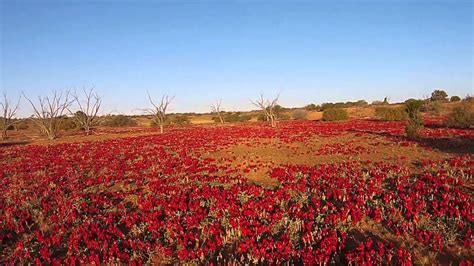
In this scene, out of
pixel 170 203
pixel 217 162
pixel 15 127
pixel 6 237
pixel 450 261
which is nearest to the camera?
pixel 450 261

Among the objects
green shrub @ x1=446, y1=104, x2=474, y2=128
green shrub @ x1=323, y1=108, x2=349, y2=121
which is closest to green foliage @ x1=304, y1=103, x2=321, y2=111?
green shrub @ x1=323, y1=108, x2=349, y2=121

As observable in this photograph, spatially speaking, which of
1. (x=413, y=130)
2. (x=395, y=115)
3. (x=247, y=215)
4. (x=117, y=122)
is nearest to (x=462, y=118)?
(x=413, y=130)

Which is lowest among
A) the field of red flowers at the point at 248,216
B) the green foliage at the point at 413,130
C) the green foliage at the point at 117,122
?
the field of red flowers at the point at 248,216

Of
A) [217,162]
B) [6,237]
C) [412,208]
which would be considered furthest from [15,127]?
[412,208]

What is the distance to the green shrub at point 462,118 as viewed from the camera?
2956 cm

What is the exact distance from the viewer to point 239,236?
6562 mm

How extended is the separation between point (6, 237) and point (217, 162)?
393 inches

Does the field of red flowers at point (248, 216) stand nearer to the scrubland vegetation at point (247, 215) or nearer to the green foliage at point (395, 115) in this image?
the scrubland vegetation at point (247, 215)

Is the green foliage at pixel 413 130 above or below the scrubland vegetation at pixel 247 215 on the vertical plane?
above

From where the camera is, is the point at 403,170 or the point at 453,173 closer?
the point at 453,173

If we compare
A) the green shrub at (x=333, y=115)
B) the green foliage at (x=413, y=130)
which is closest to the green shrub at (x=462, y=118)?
the green foliage at (x=413, y=130)

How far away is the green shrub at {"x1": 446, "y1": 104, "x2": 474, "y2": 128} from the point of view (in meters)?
29.6

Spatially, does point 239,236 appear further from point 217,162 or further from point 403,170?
point 217,162

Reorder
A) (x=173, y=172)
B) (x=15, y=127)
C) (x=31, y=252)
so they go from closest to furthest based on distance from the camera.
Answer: (x=31, y=252) < (x=173, y=172) < (x=15, y=127)
